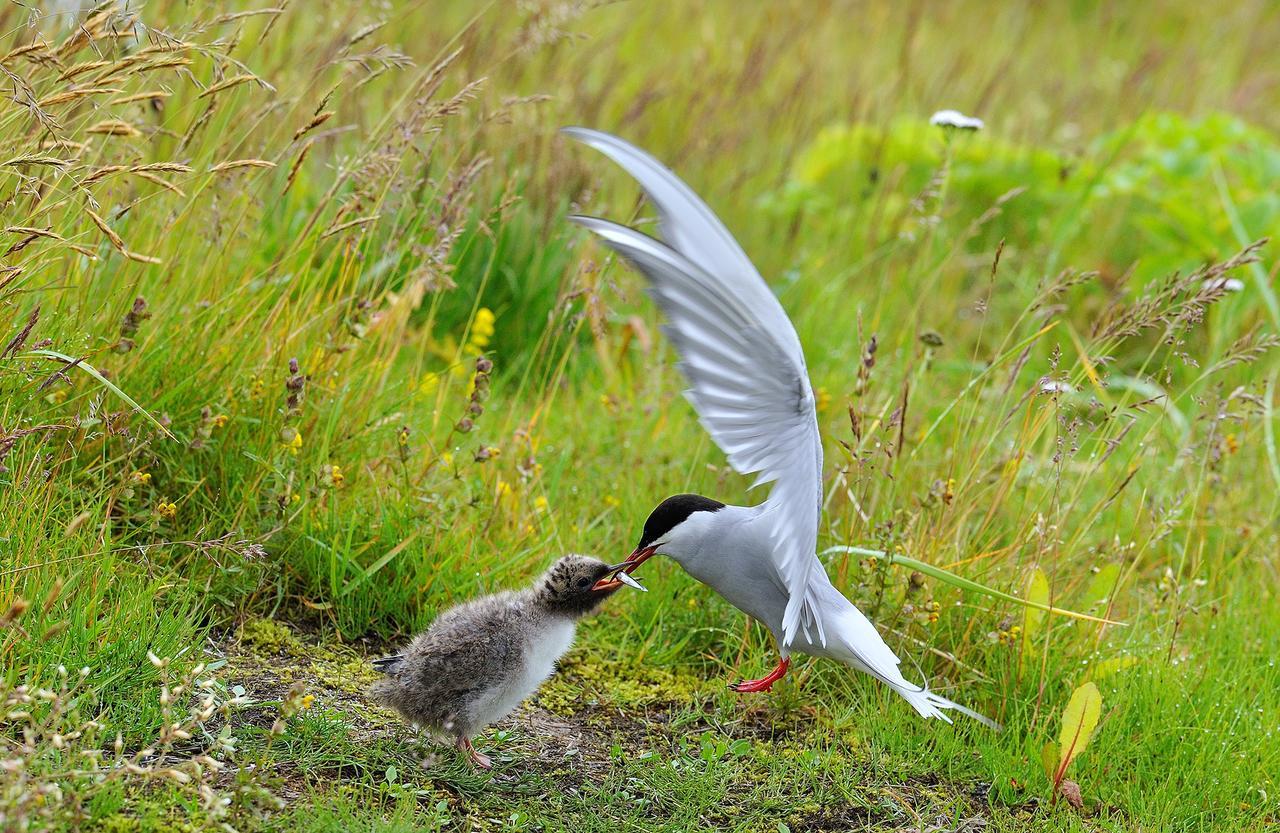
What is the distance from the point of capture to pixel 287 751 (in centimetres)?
285

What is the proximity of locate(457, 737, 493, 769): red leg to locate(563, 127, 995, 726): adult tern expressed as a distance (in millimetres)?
511

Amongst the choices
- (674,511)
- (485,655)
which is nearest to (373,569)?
(485,655)

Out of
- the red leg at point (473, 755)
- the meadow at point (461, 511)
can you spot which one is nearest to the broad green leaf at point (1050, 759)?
the meadow at point (461, 511)

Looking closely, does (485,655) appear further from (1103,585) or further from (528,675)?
(1103,585)

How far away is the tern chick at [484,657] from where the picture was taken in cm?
293

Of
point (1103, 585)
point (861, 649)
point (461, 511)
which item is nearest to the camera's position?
point (861, 649)

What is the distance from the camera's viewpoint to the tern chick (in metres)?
2.93

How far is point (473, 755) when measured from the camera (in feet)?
9.86

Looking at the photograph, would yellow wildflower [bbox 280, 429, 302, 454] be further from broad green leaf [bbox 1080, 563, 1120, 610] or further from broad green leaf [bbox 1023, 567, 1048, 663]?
broad green leaf [bbox 1080, 563, 1120, 610]

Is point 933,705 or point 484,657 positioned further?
point 933,705

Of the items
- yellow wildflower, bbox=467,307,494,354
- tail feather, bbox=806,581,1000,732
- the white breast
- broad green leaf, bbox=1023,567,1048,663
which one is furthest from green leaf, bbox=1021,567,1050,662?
yellow wildflower, bbox=467,307,494,354

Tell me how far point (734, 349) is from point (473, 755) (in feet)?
3.94

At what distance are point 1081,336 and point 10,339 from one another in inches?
182

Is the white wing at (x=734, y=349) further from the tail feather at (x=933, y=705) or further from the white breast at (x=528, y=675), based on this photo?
the white breast at (x=528, y=675)
